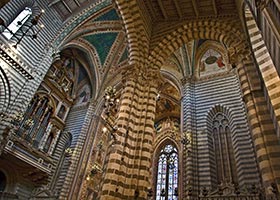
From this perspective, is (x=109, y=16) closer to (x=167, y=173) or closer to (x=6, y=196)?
(x=6, y=196)

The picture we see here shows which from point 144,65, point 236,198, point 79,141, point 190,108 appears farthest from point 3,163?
point 236,198

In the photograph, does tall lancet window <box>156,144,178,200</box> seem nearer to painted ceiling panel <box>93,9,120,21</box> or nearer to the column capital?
the column capital

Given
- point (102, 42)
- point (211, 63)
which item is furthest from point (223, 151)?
point (102, 42)

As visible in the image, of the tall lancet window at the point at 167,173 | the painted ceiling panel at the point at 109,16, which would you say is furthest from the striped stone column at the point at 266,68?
the tall lancet window at the point at 167,173

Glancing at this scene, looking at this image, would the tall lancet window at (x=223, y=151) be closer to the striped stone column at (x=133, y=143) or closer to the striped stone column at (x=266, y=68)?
the striped stone column at (x=133, y=143)

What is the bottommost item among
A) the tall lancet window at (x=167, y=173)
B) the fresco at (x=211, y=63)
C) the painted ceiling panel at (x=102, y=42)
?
the tall lancet window at (x=167, y=173)

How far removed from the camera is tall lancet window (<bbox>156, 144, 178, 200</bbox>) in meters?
18.6

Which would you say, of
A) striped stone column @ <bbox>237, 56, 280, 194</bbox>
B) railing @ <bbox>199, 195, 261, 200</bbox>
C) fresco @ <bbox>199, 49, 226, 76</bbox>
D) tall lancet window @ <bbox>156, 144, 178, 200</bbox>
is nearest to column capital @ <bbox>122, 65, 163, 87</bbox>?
striped stone column @ <bbox>237, 56, 280, 194</bbox>

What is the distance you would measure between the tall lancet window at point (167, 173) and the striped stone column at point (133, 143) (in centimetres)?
1106

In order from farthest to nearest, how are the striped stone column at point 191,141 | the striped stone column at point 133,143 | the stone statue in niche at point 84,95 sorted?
the stone statue in niche at point 84,95
the striped stone column at point 191,141
the striped stone column at point 133,143

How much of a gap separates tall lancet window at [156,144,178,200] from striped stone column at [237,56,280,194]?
12.6m

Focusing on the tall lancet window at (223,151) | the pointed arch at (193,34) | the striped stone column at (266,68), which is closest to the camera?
the striped stone column at (266,68)

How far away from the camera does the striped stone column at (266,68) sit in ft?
16.5

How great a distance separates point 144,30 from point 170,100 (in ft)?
43.7
